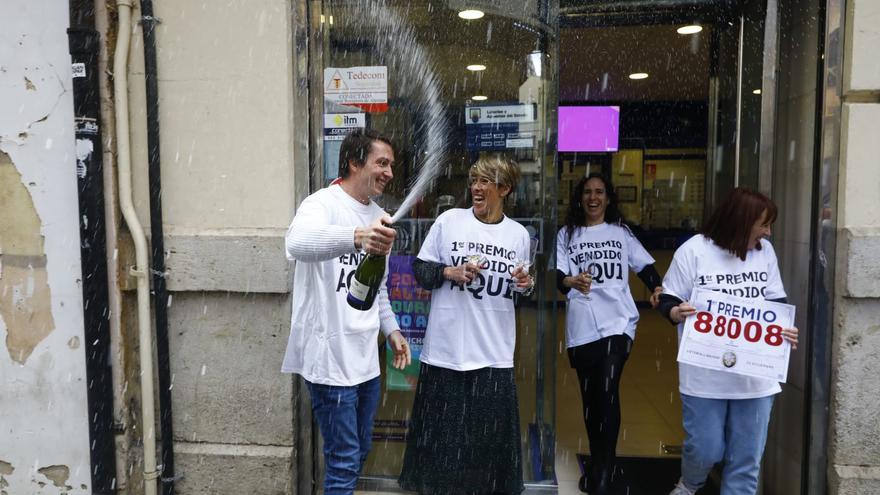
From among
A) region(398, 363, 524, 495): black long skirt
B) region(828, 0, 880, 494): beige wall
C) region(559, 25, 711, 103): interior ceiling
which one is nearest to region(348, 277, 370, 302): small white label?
region(398, 363, 524, 495): black long skirt

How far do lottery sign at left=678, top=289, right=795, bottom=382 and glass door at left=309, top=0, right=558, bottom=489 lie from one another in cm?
111

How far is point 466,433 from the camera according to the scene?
363cm

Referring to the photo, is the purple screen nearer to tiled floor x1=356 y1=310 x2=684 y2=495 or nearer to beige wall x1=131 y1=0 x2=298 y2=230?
tiled floor x1=356 y1=310 x2=684 y2=495

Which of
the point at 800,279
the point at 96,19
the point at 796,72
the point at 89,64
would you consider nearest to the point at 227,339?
the point at 89,64

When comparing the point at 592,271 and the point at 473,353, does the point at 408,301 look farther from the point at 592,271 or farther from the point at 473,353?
the point at 592,271

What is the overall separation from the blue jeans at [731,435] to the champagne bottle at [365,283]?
1.80 metres

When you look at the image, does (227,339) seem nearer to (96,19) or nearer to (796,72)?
(96,19)

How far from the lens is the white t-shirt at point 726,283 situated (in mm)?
3320

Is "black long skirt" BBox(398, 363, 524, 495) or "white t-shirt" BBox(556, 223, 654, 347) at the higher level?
"white t-shirt" BBox(556, 223, 654, 347)

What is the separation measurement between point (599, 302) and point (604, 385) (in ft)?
1.72

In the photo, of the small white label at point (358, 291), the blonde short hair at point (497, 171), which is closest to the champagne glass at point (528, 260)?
the blonde short hair at point (497, 171)

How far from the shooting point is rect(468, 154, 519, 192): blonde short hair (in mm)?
3625

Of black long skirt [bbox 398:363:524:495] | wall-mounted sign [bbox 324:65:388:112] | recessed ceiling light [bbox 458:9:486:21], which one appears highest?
recessed ceiling light [bbox 458:9:486:21]

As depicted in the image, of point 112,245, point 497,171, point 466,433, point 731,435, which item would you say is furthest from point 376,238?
point 731,435
